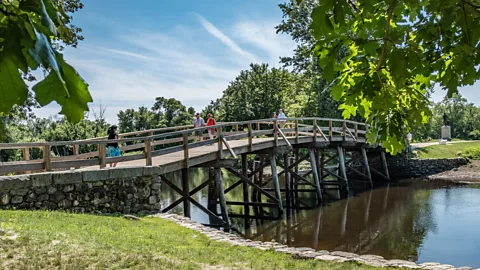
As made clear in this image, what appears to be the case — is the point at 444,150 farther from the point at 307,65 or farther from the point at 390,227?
the point at 390,227

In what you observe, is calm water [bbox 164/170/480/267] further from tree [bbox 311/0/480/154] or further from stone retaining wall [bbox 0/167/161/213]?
tree [bbox 311/0/480/154]

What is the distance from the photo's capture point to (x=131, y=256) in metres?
5.94

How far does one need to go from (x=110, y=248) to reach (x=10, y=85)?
221 inches

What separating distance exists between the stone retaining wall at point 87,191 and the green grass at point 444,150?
2485 centimetres

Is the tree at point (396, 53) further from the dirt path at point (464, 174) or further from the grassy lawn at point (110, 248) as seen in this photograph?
the dirt path at point (464, 174)

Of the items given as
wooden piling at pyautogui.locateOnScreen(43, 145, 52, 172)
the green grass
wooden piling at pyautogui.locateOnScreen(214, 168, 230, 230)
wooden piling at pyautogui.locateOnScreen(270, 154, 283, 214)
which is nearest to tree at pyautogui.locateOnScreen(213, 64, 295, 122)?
the green grass

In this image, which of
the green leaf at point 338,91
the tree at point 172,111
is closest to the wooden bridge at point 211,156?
the green leaf at point 338,91

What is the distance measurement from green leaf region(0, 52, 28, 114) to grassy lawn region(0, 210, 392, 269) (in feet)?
15.9

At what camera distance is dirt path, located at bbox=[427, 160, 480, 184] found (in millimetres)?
26406

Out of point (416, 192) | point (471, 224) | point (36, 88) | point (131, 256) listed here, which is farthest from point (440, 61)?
point (416, 192)

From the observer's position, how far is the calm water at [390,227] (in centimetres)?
1108

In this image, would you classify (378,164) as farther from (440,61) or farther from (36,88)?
(36,88)

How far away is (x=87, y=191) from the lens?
9953 millimetres

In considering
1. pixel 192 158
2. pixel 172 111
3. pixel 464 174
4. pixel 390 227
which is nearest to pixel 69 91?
pixel 192 158
